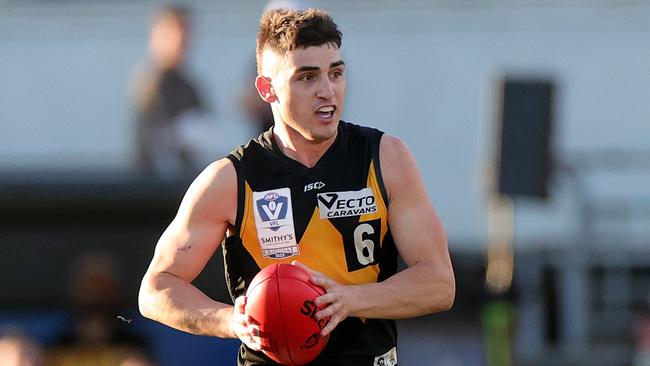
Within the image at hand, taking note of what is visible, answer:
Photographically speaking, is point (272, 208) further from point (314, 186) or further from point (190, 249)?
point (190, 249)

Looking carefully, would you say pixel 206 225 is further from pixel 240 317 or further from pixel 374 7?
pixel 374 7

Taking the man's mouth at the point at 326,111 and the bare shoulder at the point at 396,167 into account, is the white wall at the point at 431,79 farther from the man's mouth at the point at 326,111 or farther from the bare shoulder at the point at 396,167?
the man's mouth at the point at 326,111

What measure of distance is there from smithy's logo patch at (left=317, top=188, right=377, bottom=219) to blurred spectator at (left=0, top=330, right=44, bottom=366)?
106 inches

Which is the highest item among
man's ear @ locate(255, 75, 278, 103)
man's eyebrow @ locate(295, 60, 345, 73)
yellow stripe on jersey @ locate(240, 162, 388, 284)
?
man's eyebrow @ locate(295, 60, 345, 73)

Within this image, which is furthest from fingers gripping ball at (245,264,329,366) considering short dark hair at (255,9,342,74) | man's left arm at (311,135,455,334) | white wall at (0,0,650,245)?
white wall at (0,0,650,245)

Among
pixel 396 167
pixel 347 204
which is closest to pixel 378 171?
pixel 396 167

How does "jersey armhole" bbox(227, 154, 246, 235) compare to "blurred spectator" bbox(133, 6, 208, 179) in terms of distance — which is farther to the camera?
"blurred spectator" bbox(133, 6, 208, 179)

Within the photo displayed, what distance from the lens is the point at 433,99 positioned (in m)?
15.8

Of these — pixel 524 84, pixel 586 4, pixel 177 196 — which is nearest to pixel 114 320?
pixel 177 196

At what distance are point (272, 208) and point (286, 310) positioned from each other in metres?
0.57

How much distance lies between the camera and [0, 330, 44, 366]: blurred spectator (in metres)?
→ 8.01

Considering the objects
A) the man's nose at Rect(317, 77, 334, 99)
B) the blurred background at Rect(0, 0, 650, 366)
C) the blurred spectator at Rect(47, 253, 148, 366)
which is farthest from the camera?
the blurred background at Rect(0, 0, 650, 366)

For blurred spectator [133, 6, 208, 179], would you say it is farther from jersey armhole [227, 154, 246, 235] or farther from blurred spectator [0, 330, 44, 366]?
jersey armhole [227, 154, 246, 235]

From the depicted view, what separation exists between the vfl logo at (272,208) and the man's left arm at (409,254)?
41 centimetres
